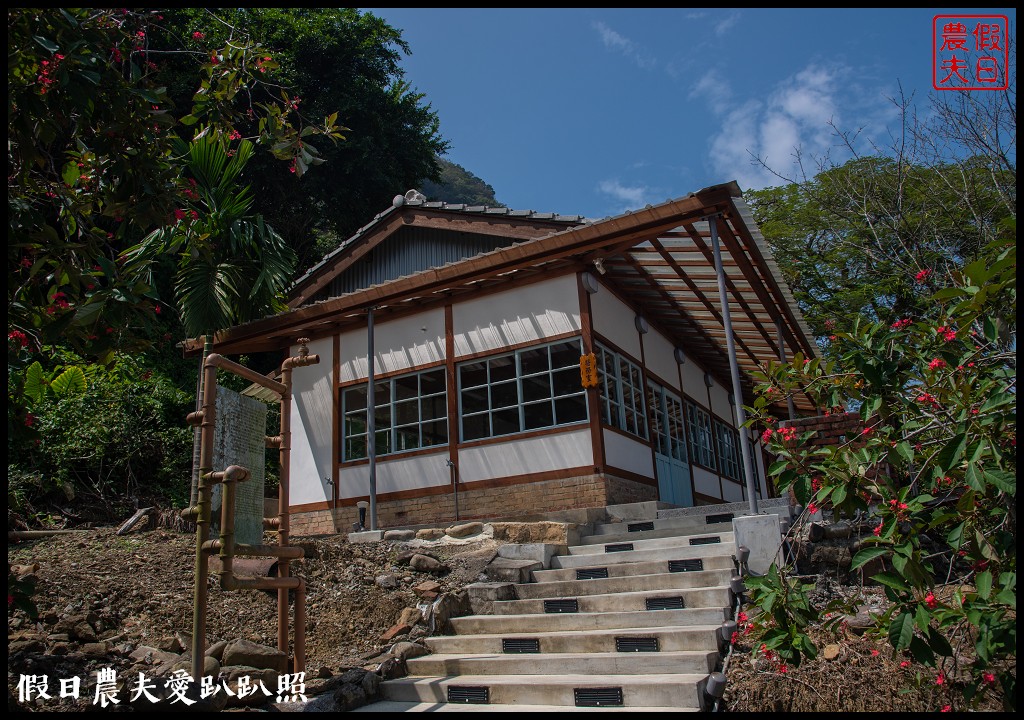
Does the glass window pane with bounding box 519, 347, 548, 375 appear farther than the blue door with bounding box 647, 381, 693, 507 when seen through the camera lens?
No

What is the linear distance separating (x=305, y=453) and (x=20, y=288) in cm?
778

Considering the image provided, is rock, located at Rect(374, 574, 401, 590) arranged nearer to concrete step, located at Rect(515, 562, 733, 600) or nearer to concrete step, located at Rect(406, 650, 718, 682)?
concrete step, located at Rect(515, 562, 733, 600)

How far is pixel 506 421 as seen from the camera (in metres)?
10.1

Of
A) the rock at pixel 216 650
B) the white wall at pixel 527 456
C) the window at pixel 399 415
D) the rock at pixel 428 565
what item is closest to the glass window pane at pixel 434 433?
the window at pixel 399 415

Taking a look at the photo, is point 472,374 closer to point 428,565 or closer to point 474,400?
point 474,400

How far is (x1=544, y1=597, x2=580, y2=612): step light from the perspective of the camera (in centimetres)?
615

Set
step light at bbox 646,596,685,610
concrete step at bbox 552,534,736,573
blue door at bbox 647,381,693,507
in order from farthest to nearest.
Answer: blue door at bbox 647,381,693,507, concrete step at bbox 552,534,736,573, step light at bbox 646,596,685,610

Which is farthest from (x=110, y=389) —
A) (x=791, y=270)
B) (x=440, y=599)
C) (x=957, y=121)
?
(x=791, y=270)

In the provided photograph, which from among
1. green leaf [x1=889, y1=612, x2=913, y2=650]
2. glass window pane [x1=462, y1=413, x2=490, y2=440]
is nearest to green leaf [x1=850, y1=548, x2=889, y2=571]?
green leaf [x1=889, y1=612, x2=913, y2=650]

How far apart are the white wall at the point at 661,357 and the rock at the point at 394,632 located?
6.78 meters

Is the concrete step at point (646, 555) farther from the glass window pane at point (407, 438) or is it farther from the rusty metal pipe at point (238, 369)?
the glass window pane at point (407, 438)

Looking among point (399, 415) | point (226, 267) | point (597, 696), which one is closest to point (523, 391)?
point (399, 415)

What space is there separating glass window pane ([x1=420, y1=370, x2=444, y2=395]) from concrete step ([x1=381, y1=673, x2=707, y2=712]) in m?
5.78

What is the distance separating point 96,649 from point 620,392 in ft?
23.6
